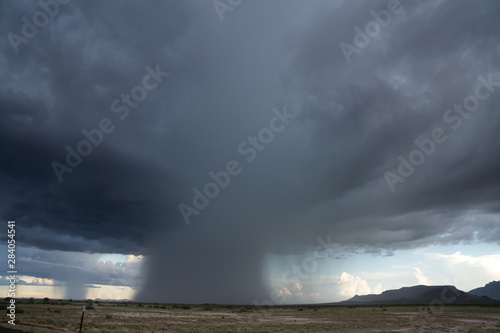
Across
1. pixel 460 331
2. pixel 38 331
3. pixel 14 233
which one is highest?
pixel 14 233

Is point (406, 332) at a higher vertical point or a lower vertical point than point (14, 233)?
lower

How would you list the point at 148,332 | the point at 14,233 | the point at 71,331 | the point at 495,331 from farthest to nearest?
the point at 495,331, the point at 148,332, the point at 71,331, the point at 14,233

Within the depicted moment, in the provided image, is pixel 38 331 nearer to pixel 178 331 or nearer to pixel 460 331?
pixel 178 331

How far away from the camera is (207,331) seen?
43500mm

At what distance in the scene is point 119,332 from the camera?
3800 centimetres

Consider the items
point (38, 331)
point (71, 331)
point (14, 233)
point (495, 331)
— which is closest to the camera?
point (14, 233)

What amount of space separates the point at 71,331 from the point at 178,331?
13.4 meters

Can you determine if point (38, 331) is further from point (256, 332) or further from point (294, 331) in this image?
point (294, 331)

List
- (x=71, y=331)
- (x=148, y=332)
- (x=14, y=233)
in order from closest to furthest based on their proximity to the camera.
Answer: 1. (x=14, y=233)
2. (x=71, y=331)
3. (x=148, y=332)

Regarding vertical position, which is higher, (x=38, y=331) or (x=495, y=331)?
(x=38, y=331)

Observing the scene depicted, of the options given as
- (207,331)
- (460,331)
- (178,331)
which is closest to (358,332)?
(460,331)

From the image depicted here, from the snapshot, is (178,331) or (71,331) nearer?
(71,331)

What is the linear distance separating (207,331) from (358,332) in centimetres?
2332

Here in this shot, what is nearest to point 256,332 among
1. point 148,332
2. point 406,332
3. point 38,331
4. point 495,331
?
point 148,332
